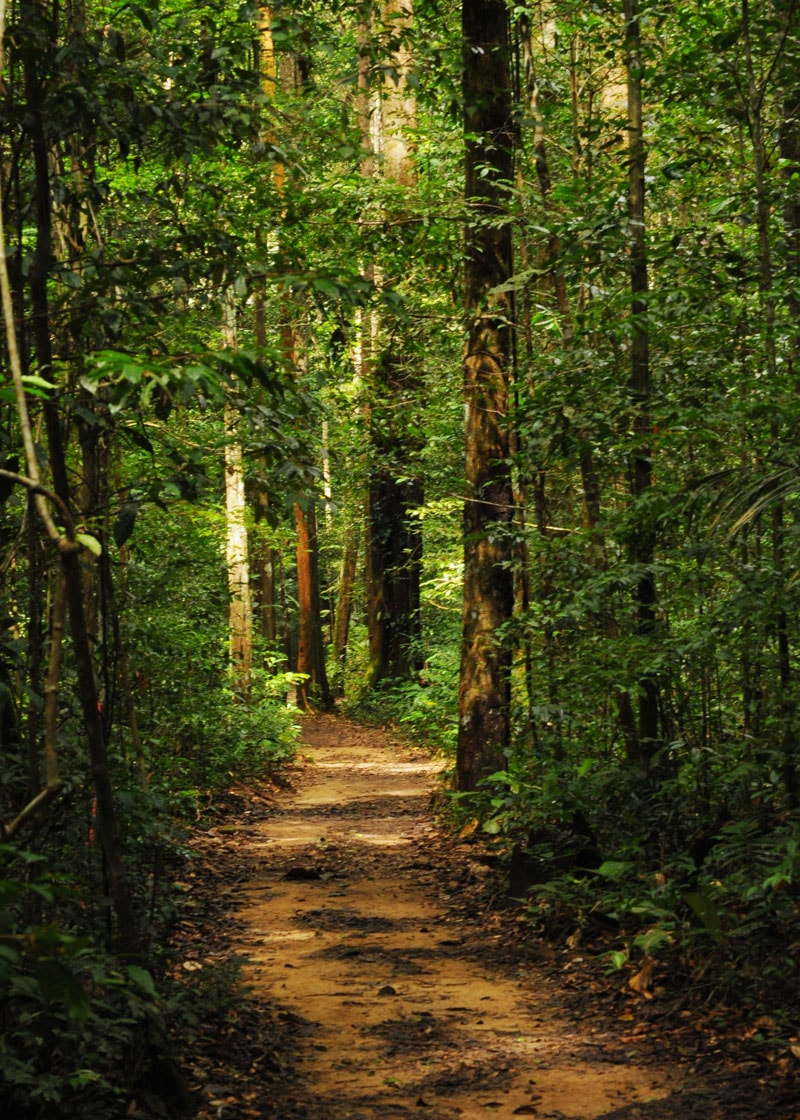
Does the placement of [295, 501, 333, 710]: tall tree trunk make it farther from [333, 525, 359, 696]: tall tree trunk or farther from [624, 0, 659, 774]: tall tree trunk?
[624, 0, 659, 774]: tall tree trunk

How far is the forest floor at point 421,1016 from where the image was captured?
15.1ft

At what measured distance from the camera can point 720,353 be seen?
7223mm

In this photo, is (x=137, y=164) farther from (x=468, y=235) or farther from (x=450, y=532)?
(x=450, y=532)

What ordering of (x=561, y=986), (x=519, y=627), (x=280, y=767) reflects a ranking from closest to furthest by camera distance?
(x=561, y=986) < (x=519, y=627) < (x=280, y=767)

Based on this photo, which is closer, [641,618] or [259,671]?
[641,618]

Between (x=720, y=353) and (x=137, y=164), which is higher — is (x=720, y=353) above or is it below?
below

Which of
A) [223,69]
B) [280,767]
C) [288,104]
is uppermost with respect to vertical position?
[288,104]

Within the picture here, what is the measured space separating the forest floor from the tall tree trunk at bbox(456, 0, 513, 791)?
135 centimetres

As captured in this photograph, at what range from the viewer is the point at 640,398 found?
7.46 m

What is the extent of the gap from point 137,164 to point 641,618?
4731mm

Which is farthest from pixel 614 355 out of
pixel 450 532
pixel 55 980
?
pixel 450 532

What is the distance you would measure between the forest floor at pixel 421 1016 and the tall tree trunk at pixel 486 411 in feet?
4.44

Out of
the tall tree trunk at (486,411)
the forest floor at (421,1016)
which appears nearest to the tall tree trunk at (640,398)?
the forest floor at (421,1016)

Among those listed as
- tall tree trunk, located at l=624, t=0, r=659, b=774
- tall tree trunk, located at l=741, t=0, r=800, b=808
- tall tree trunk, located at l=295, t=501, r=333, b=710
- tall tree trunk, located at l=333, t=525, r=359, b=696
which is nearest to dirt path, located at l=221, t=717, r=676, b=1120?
tall tree trunk, located at l=741, t=0, r=800, b=808
